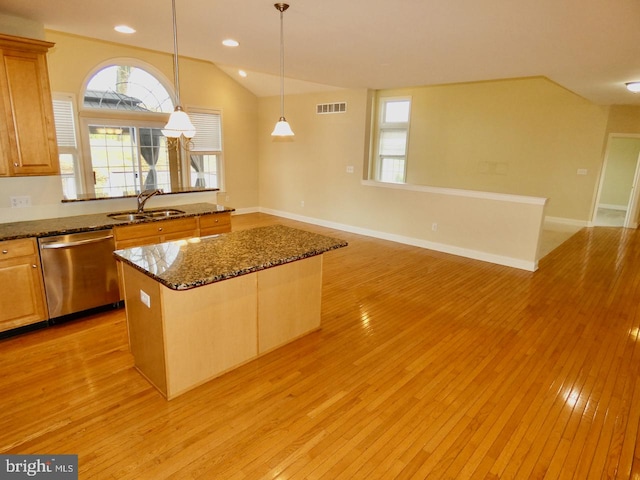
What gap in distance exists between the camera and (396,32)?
331 centimetres

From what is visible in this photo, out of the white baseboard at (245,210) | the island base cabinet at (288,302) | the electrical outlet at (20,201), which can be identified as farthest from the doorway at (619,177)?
the electrical outlet at (20,201)

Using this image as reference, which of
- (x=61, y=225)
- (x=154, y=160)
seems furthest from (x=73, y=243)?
(x=154, y=160)

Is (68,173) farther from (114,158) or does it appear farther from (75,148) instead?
(114,158)

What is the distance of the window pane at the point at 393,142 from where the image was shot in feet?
27.3

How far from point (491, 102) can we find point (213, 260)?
6902mm

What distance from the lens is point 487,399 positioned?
2.54m

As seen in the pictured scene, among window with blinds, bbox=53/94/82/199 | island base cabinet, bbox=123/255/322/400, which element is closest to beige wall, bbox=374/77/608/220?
island base cabinet, bbox=123/255/322/400

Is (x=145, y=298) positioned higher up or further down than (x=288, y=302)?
higher up

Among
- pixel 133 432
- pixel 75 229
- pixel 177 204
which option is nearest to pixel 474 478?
pixel 133 432

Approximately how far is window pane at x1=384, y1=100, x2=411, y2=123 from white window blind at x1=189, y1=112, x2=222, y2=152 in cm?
368

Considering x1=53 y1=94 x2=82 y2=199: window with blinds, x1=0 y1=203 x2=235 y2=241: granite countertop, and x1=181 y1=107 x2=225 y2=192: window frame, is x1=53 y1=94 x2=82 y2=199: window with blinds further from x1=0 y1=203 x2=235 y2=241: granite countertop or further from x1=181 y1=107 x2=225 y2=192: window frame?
x1=0 y1=203 x2=235 y2=241: granite countertop

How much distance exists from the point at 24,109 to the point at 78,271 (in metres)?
1.45

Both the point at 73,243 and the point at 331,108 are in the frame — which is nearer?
the point at 73,243

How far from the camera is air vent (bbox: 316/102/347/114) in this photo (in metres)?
7.21
